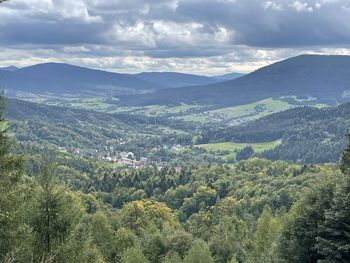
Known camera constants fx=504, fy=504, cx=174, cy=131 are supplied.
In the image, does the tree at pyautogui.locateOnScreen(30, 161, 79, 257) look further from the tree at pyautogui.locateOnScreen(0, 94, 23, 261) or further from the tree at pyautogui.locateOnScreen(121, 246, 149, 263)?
the tree at pyautogui.locateOnScreen(121, 246, 149, 263)

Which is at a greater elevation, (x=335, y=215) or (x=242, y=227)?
(x=335, y=215)

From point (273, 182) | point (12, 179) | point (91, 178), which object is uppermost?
point (12, 179)

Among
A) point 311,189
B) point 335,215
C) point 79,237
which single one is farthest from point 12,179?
point 311,189

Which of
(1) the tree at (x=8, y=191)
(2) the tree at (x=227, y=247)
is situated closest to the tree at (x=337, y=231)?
(1) the tree at (x=8, y=191)

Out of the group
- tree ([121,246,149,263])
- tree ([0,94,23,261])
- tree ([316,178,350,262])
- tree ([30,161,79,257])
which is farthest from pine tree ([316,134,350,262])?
tree ([121,246,149,263])

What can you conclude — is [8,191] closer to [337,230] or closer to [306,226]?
[337,230]

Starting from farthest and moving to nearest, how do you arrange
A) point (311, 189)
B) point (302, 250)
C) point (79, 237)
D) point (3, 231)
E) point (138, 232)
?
1. point (138, 232)
2. point (311, 189)
3. point (302, 250)
4. point (79, 237)
5. point (3, 231)

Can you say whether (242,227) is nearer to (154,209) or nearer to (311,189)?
(154,209)
